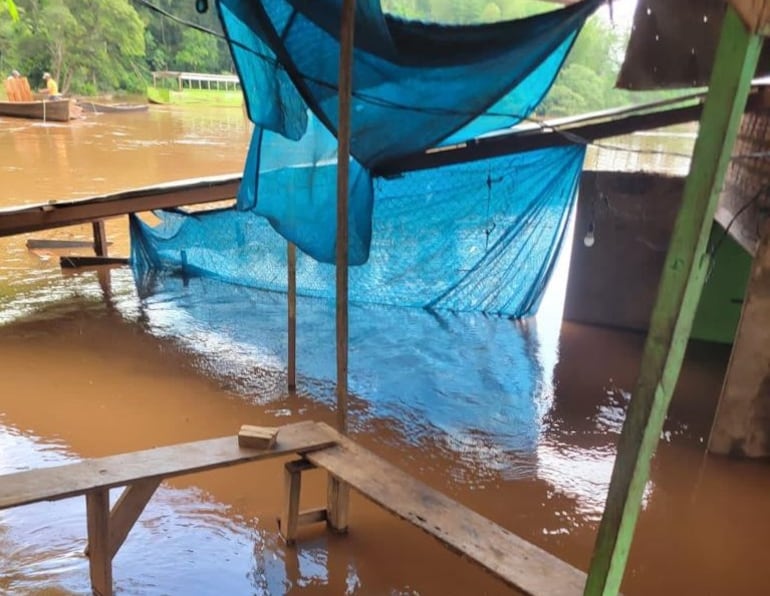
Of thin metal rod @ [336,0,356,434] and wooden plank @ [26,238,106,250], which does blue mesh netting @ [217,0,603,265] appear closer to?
thin metal rod @ [336,0,356,434]

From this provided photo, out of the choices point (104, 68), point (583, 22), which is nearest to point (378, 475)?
point (583, 22)

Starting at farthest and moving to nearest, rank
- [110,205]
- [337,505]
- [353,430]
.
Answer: [110,205] → [353,430] → [337,505]

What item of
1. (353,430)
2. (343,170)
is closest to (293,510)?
(353,430)

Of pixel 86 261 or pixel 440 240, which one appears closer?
pixel 440 240

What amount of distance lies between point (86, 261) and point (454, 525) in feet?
19.0

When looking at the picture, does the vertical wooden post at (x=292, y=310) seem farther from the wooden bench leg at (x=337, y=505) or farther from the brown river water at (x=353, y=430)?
the wooden bench leg at (x=337, y=505)

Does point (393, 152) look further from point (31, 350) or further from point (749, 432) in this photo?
point (31, 350)

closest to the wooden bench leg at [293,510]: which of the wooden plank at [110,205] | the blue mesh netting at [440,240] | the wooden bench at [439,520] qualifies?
the wooden bench at [439,520]

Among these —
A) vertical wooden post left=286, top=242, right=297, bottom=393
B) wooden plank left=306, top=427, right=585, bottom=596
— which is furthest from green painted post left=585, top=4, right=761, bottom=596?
vertical wooden post left=286, top=242, right=297, bottom=393

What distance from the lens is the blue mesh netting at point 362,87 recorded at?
293cm

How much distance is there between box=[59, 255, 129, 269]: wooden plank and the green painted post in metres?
6.45

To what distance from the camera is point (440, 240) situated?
16.4ft

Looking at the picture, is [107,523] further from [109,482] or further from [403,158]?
[403,158]

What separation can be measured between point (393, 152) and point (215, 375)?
207 centimetres
